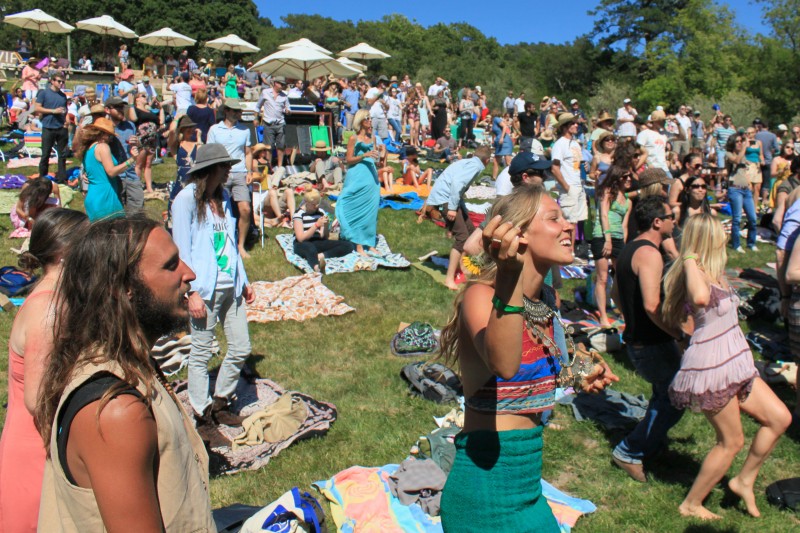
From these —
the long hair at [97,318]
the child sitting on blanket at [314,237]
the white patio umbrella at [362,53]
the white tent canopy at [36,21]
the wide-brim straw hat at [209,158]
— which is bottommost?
the child sitting on blanket at [314,237]

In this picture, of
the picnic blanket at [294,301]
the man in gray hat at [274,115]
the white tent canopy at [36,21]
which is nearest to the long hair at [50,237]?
the picnic blanket at [294,301]

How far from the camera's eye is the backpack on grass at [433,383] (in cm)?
586

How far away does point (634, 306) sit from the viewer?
15.8 feet

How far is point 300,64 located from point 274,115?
16.8 ft

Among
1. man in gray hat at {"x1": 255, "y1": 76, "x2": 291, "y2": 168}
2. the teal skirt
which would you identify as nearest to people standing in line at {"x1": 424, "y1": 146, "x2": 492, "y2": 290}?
the teal skirt

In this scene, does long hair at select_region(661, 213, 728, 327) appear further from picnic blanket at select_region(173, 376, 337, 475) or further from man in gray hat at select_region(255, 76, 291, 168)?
man in gray hat at select_region(255, 76, 291, 168)

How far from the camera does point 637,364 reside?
481 centimetres

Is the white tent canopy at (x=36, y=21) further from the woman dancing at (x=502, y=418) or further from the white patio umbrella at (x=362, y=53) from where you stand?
the woman dancing at (x=502, y=418)

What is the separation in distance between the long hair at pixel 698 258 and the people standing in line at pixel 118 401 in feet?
11.0

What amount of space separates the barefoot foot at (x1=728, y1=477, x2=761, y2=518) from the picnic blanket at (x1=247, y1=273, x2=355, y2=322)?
186 inches

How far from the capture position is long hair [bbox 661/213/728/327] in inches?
167

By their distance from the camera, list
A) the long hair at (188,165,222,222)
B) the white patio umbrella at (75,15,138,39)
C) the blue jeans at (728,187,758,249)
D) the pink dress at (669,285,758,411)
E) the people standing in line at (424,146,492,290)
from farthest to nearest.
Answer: the white patio umbrella at (75,15,138,39) < the blue jeans at (728,187,758,249) < the people standing in line at (424,146,492,290) < the long hair at (188,165,222,222) < the pink dress at (669,285,758,411)

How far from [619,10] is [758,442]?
6129cm

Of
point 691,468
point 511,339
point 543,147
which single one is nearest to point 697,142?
point 543,147
